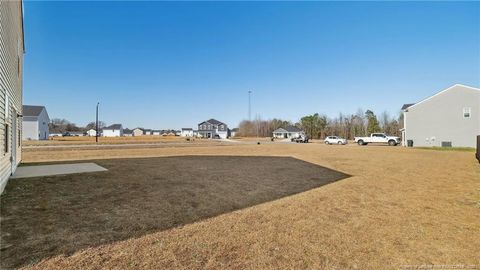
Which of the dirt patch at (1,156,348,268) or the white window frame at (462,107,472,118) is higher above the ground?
the white window frame at (462,107,472,118)

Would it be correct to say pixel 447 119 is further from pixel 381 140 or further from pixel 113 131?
pixel 113 131

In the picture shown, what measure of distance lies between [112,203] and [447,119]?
33879 mm

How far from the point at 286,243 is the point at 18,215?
4.94m

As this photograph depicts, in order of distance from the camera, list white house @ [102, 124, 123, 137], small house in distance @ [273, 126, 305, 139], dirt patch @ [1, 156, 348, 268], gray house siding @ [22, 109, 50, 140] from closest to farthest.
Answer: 1. dirt patch @ [1, 156, 348, 268]
2. gray house siding @ [22, 109, 50, 140]
3. small house in distance @ [273, 126, 305, 139]
4. white house @ [102, 124, 123, 137]

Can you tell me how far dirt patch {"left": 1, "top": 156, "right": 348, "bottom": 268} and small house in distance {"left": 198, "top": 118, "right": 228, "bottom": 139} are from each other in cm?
8277

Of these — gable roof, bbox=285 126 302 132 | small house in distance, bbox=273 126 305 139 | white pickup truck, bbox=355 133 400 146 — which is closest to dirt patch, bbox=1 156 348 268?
white pickup truck, bbox=355 133 400 146

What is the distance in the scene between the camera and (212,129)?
303ft

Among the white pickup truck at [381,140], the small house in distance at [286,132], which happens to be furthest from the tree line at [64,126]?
the white pickup truck at [381,140]

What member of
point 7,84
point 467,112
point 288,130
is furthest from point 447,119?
point 288,130

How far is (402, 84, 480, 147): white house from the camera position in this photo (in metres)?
26.0

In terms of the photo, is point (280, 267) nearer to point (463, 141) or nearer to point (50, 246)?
point (50, 246)

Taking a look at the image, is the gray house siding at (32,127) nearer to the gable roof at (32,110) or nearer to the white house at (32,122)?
the white house at (32,122)

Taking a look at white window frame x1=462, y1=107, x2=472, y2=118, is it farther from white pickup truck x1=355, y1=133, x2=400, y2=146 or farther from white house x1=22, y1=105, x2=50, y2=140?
white house x1=22, y1=105, x2=50, y2=140

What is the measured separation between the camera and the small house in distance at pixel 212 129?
92.2m
